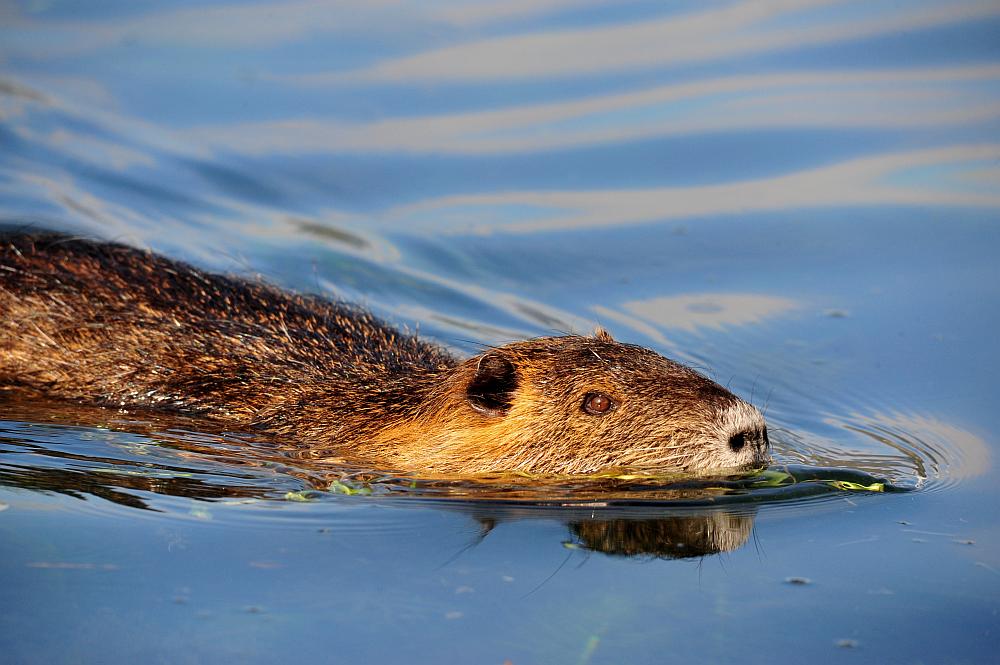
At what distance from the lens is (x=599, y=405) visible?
591 centimetres

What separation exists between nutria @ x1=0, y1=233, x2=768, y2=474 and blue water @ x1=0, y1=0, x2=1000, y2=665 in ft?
0.66

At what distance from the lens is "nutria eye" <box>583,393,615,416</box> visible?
233 inches

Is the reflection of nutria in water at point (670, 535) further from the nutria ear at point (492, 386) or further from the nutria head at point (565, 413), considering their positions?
the nutria ear at point (492, 386)

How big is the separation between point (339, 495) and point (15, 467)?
4.68ft

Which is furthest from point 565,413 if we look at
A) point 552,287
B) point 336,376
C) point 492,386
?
point 552,287

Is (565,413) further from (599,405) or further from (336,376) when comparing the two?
(336,376)

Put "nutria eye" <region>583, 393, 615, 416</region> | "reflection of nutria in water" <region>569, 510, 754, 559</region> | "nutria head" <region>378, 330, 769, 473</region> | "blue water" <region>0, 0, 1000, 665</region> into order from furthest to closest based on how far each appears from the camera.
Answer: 1. "nutria eye" <region>583, 393, 615, 416</region>
2. "nutria head" <region>378, 330, 769, 473</region>
3. "reflection of nutria in water" <region>569, 510, 754, 559</region>
4. "blue water" <region>0, 0, 1000, 665</region>

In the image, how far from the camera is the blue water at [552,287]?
4.43 meters

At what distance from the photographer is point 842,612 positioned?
4500 mm

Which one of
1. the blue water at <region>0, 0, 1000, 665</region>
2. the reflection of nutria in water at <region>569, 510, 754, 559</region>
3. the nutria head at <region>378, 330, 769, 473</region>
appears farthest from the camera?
the nutria head at <region>378, 330, 769, 473</region>

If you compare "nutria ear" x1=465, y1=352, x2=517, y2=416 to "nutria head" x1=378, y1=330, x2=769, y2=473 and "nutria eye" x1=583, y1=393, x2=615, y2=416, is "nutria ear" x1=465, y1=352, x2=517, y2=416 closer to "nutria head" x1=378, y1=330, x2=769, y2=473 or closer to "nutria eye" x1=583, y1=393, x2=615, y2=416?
"nutria head" x1=378, y1=330, x2=769, y2=473

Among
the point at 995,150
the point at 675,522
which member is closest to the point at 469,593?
the point at 675,522

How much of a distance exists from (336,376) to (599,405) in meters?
1.47

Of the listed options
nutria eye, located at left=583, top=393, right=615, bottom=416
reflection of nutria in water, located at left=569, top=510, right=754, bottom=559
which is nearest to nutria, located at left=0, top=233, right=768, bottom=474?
nutria eye, located at left=583, top=393, right=615, bottom=416
